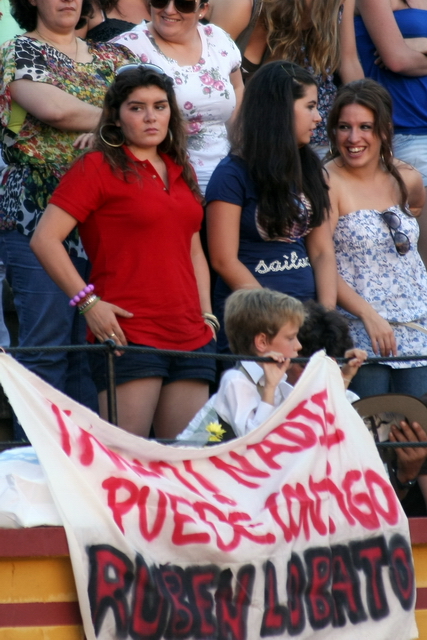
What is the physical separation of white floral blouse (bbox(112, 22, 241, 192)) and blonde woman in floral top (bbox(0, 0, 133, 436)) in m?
0.42

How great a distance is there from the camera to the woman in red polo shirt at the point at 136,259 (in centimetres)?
429

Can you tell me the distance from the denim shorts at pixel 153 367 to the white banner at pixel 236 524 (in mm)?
592

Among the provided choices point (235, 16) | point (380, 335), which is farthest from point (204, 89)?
point (380, 335)

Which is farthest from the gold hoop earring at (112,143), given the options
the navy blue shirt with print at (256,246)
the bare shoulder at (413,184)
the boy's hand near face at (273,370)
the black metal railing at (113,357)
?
the bare shoulder at (413,184)

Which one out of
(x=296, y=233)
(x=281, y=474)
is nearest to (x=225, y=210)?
(x=296, y=233)

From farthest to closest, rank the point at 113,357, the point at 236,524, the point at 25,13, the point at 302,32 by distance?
the point at 302,32 → the point at 25,13 → the point at 113,357 → the point at 236,524

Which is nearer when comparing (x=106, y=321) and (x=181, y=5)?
(x=106, y=321)

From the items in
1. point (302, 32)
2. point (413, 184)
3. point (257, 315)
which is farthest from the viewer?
point (302, 32)

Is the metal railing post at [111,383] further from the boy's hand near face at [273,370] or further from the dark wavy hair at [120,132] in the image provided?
the dark wavy hair at [120,132]

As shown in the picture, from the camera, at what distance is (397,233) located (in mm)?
5355

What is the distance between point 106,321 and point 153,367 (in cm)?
26

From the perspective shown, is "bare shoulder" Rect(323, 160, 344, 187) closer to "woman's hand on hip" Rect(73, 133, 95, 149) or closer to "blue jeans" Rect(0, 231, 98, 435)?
"woman's hand on hip" Rect(73, 133, 95, 149)

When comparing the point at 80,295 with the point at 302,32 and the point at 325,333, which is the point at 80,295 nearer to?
the point at 325,333

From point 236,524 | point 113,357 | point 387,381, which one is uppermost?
point 113,357
